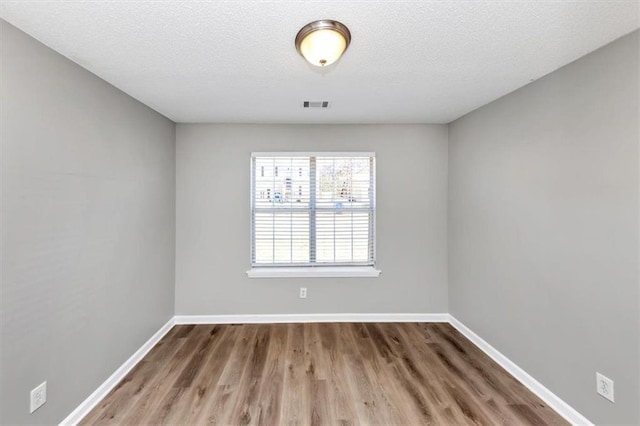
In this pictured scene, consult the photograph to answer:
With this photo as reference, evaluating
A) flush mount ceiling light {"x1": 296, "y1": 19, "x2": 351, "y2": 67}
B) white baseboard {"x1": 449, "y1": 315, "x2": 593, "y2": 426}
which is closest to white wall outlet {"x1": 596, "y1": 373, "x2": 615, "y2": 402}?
white baseboard {"x1": 449, "y1": 315, "x2": 593, "y2": 426}

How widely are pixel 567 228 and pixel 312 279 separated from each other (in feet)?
7.97

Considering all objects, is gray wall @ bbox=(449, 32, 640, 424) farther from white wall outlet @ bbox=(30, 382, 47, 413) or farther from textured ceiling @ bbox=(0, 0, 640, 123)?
white wall outlet @ bbox=(30, 382, 47, 413)

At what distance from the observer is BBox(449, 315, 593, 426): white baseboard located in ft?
6.20

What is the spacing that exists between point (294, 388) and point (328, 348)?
668 mm

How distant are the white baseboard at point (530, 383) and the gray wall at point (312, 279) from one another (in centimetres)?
66

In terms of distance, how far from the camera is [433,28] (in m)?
1.51

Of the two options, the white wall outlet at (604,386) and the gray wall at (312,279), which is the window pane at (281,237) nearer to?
the gray wall at (312,279)

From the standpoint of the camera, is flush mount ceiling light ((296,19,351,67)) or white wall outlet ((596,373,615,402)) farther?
white wall outlet ((596,373,615,402))

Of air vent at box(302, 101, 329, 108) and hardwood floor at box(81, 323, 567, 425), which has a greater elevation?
air vent at box(302, 101, 329, 108)

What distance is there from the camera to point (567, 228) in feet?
6.40

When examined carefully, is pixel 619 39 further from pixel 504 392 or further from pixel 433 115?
pixel 504 392

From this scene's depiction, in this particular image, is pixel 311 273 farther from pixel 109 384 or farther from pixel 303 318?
pixel 109 384

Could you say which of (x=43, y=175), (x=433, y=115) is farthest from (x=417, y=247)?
(x=43, y=175)

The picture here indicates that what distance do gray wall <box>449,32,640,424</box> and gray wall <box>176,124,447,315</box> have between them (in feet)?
1.99
